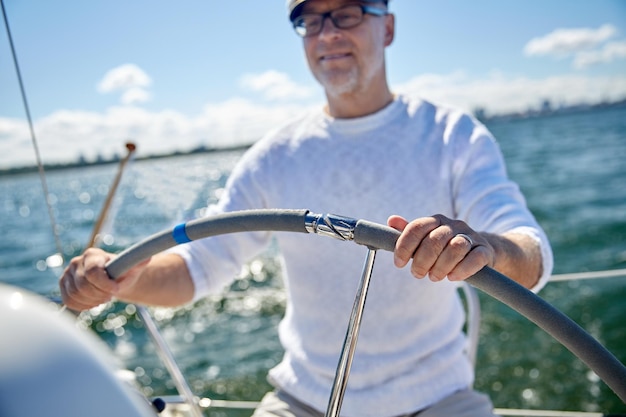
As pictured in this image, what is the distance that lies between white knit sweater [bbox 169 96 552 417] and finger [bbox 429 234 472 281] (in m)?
0.50

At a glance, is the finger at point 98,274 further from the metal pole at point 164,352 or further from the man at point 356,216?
the metal pole at point 164,352

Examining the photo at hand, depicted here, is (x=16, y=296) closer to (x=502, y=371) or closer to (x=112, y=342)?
(x=502, y=371)

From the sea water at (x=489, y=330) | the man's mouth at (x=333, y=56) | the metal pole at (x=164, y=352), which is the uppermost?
the man's mouth at (x=333, y=56)

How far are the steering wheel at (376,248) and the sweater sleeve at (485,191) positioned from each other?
1.53ft

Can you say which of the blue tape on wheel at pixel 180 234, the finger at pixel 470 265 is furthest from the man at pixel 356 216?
the finger at pixel 470 265

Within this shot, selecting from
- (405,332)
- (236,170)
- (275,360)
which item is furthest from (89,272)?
(275,360)

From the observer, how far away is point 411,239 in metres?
0.87

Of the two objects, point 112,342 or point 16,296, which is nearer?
point 16,296

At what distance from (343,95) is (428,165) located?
12.9 inches

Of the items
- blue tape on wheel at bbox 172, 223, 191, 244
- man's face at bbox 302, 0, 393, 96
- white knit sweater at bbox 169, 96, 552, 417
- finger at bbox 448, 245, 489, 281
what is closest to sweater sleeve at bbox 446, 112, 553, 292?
white knit sweater at bbox 169, 96, 552, 417

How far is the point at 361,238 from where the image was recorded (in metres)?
0.87

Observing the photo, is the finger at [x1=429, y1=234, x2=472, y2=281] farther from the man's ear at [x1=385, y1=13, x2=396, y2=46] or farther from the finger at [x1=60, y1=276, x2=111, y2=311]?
the man's ear at [x1=385, y1=13, x2=396, y2=46]

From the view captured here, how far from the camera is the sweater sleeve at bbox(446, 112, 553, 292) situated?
4.13 feet

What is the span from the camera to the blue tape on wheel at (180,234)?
3.38 feet
